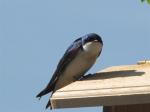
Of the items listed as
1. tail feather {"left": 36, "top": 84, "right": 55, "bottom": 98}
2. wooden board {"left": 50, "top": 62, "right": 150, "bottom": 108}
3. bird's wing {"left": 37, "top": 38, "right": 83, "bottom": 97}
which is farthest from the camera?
bird's wing {"left": 37, "top": 38, "right": 83, "bottom": 97}

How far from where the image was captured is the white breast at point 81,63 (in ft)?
21.9

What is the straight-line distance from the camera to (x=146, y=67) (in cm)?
638

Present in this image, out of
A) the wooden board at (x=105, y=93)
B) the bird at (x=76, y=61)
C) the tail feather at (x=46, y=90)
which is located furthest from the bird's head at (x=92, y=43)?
the wooden board at (x=105, y=93)

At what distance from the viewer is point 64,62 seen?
22.0 feet

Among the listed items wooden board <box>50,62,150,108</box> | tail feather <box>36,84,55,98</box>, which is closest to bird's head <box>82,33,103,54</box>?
tail feather <box>36,84,55,98</box>

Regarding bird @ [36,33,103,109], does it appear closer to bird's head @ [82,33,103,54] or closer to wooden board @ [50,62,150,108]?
bird's head @ [82,33,103,54]

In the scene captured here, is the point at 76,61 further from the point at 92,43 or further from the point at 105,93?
the point at 105,93

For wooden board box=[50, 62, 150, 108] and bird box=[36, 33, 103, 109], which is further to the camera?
bird box=[36, 33, 103, 109]

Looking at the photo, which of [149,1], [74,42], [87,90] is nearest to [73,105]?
[87,90]

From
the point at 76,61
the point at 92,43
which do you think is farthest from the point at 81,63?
the point at 92,43

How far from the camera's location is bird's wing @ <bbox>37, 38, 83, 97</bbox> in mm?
6641

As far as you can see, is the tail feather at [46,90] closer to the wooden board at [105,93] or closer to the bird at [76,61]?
the bird at [76,61]

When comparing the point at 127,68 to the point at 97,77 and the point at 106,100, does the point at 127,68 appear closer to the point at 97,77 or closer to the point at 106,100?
the point at 97,77

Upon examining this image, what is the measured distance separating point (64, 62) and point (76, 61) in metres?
0.10
